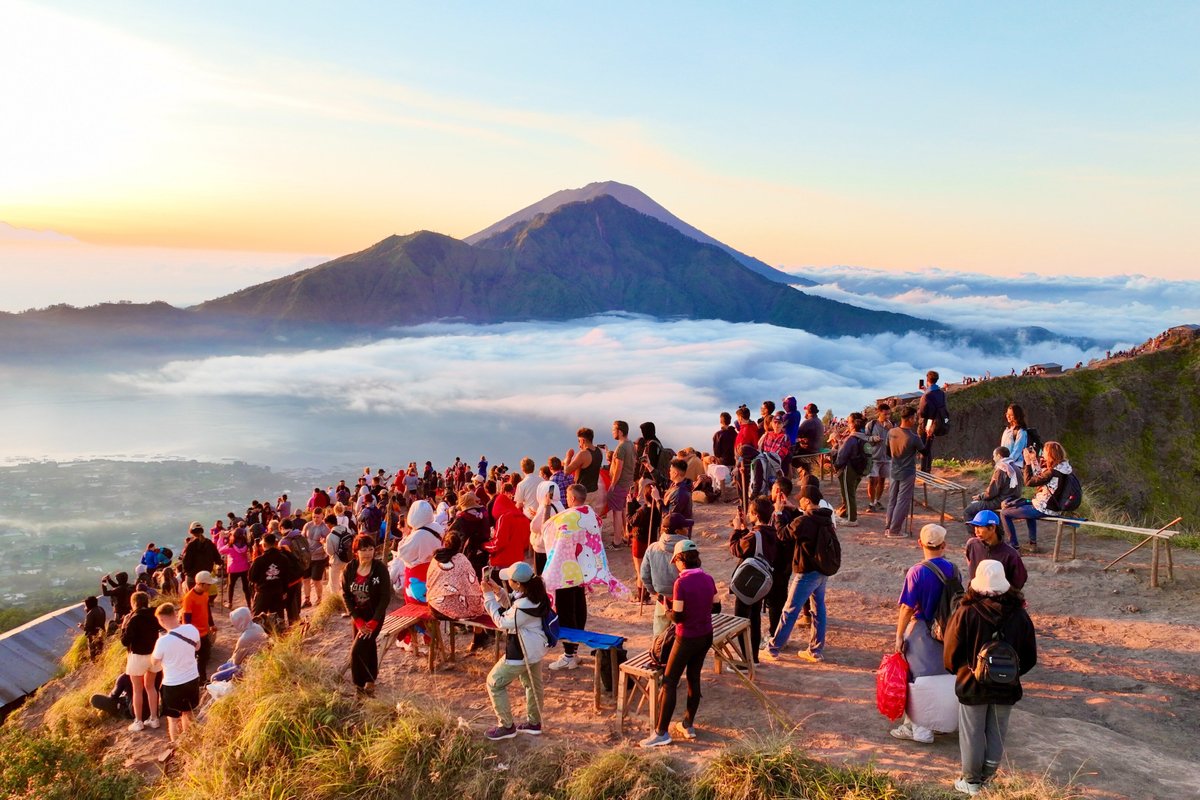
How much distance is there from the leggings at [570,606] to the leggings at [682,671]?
164 cm

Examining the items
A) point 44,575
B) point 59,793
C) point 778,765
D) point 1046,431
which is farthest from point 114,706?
point 44,575

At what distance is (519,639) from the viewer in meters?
5.79

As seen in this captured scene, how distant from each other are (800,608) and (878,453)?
5.10m

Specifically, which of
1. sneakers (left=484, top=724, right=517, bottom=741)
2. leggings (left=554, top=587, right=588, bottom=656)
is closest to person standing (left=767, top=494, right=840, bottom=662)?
leggings (left=554, top=587, right=588, bottom=656)

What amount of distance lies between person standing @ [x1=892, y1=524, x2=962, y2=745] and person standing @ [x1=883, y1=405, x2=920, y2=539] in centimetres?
484

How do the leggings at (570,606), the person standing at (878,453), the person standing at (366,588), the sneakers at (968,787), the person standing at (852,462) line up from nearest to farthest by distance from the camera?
the sneakers at (968,787) < the person standing at (366,588) < the leggings at (570,606) < the person standing at (852,462) < the person standing at (878,453)

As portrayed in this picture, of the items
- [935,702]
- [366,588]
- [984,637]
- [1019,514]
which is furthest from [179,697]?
[1019,514]

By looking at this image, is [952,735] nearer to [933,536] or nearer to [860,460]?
[933,536]

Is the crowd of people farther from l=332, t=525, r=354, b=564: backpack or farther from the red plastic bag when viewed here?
the red plastic bag

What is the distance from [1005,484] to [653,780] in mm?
6354

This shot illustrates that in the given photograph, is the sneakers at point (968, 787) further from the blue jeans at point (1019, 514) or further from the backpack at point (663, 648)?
the blue jeans at point (1019, 514)

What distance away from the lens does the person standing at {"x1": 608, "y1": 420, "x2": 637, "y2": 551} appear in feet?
32.9

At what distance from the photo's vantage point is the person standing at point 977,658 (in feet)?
14.8

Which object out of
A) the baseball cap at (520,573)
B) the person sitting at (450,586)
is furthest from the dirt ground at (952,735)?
the baseball cap at (520,573)
